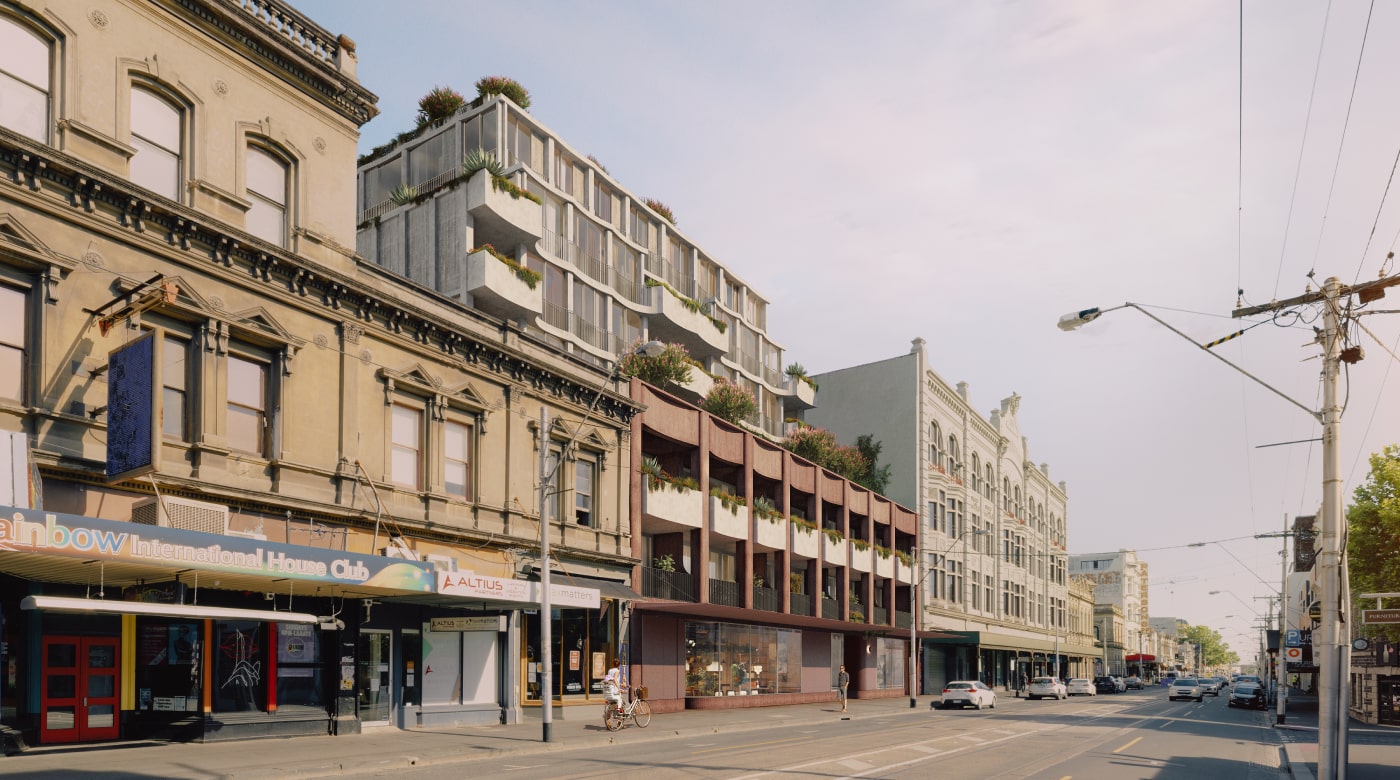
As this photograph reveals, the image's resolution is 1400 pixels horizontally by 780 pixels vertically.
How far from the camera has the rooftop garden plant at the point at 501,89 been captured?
41375 millimetres

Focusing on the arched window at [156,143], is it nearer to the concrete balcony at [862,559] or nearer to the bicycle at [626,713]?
the bicycle at [626,713]

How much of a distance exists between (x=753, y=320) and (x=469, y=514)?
3632 cm

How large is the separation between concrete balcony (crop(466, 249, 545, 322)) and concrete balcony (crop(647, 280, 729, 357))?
8861 millimetres

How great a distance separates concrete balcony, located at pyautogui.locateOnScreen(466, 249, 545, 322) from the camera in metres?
37.7

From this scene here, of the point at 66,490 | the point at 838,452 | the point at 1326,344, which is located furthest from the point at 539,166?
the point at 1326,344

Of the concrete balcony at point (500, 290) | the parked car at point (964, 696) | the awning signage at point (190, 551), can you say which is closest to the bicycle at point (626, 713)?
the awning signage at point (190, 551)

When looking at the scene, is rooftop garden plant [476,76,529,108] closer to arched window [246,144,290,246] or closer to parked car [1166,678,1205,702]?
arched window [246,144,290,246]

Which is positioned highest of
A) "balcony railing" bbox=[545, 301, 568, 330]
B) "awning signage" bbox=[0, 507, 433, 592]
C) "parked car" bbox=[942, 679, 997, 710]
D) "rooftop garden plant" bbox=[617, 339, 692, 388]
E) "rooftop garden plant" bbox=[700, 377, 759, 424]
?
"balcony railing" bbox=[545, 301, 568, 330]

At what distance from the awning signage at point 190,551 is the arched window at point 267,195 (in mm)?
7345

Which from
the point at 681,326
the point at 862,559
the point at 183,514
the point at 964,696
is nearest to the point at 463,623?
the point at 183,514

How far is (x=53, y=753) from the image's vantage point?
17438 millimetres

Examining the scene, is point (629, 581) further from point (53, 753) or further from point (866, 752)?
point (53, 753)

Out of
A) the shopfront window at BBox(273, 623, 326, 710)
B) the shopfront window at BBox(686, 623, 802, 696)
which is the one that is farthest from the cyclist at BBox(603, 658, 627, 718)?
the shopfront window at BBox(686, 623, 802, 696)

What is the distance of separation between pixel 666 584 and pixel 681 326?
16784 mm
